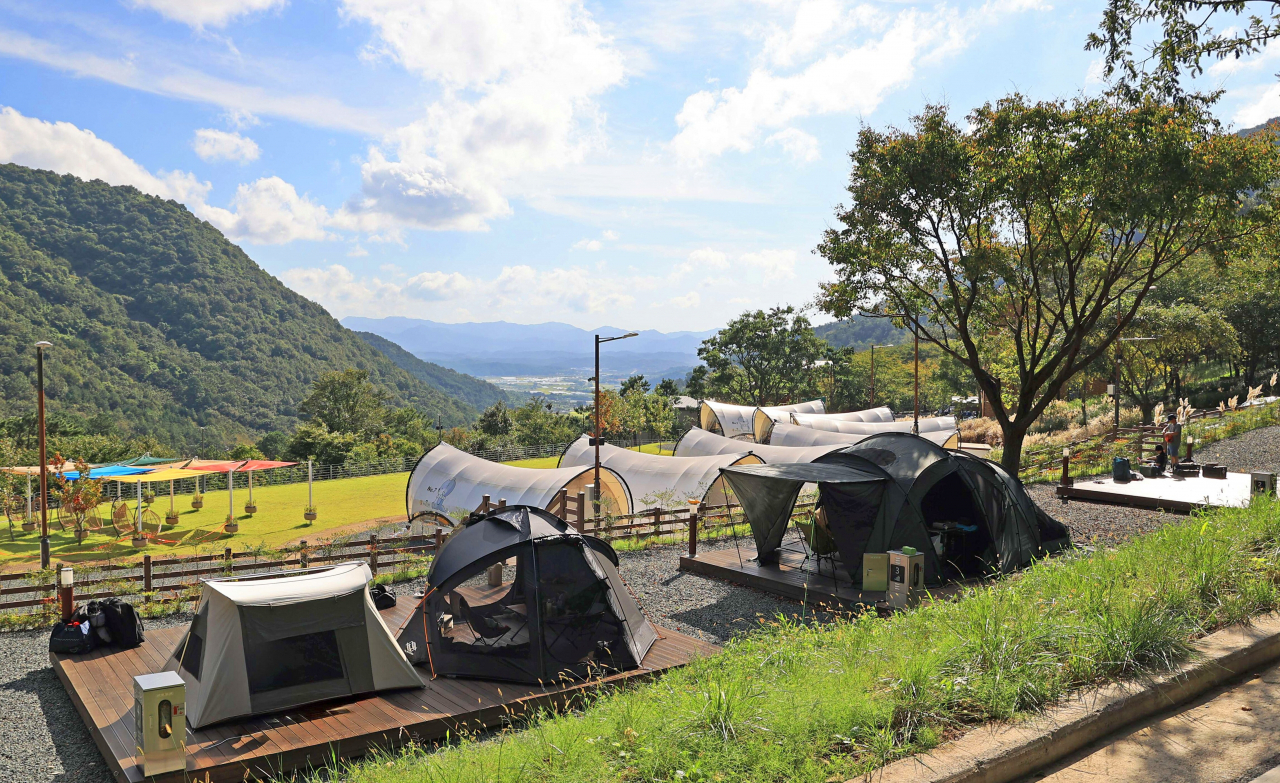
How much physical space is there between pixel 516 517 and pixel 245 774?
403cm

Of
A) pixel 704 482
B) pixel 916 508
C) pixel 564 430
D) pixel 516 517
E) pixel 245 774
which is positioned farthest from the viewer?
pixel 564 430

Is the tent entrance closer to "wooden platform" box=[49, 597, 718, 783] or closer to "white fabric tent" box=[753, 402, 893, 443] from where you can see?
"wooden platform" box=[49, 597, 718, 783]

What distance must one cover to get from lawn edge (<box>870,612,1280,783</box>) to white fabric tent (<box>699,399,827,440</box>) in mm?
41286

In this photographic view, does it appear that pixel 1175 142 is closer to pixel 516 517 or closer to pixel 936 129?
pixel 936 129

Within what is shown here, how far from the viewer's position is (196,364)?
98.8 m

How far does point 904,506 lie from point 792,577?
2.09m

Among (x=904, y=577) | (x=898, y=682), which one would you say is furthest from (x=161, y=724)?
(x=904, y=577)

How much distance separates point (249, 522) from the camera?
97.5 ft

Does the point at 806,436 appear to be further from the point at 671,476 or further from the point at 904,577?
the point at 904,577

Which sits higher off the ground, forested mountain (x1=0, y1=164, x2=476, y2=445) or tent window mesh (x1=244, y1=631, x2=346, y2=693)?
forested mountain (x1=0, y1=164, x2=476, y2=445)

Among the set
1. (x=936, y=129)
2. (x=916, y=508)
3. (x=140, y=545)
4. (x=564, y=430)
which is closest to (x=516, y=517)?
(x=916, y=508)

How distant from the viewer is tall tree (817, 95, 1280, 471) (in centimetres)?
1540

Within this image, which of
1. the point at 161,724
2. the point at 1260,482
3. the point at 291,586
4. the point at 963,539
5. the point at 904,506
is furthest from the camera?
the point at 1260,482

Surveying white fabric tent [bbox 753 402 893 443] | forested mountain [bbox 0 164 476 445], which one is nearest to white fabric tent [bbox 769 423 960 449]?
white fabric tent [bbox 753 402 893 443]
